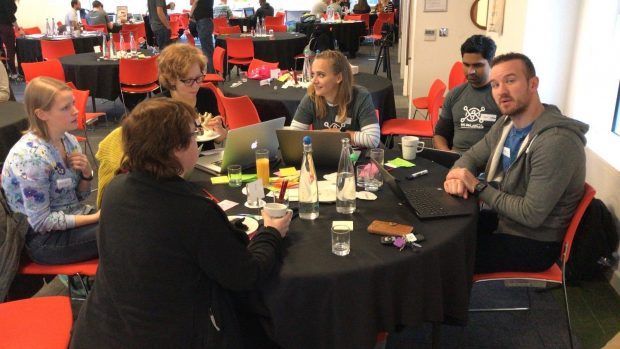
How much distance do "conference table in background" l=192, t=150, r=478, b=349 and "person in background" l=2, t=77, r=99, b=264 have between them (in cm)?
106

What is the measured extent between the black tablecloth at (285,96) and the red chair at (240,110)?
493 millimetres

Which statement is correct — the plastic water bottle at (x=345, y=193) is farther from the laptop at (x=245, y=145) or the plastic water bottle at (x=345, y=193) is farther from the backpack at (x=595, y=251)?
the backpack at (x=595, y=251)

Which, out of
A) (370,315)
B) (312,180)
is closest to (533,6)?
(312,180)

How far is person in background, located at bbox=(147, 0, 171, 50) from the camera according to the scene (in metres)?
7.82

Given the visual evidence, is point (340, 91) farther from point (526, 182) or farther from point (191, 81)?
point (526, 182)

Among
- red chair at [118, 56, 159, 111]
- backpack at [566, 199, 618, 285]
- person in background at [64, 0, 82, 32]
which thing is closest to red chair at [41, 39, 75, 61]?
person in background at [64, 0, 82, 32]

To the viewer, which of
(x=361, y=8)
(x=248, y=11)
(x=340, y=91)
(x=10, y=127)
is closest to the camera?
(x=340, y=91)

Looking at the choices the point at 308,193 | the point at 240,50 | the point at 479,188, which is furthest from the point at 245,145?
the point at 240,50

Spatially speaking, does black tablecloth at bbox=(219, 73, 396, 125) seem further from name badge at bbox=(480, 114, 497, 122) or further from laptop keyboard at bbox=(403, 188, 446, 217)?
laptop keyboard at bbox=(403, 188, 446, 217)

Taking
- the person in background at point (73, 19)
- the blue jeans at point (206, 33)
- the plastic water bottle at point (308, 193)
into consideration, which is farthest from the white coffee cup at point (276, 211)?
the person in background at point (73, 19)

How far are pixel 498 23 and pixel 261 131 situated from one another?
10.3 feet

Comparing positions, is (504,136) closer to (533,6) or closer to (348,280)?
(348,280)

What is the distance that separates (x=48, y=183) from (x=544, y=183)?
6.76 ft

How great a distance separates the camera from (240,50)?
7621 mm
